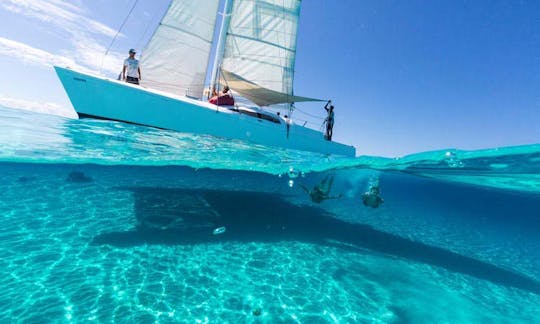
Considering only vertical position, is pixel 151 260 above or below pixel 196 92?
below

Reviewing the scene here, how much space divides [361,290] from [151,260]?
6.48 metres

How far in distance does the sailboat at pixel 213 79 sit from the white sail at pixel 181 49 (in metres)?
0.04

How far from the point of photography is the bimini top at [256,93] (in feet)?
40.7

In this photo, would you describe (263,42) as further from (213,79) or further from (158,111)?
(158,111)

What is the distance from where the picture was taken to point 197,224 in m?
10.4

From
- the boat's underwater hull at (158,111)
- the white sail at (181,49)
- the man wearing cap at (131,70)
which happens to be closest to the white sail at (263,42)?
the white sail at (181,49)

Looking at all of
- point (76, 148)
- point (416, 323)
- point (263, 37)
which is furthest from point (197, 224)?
point (263, 37)

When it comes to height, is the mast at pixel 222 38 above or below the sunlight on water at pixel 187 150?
above

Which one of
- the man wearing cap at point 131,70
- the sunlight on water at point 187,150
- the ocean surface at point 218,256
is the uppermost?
the man wearing cap at point 131,70

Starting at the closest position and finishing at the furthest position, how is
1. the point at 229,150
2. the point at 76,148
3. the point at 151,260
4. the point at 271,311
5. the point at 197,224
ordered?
the point at 271,311
the point at 151,260
the point at 197,224
the point at 229,150
the point at 76,148

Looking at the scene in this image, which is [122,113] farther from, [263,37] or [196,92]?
[263,37]

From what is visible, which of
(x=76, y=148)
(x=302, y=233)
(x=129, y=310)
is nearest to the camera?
(x=129, y=310)

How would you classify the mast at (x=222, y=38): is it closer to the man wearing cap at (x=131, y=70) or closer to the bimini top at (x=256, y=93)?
the bimini top at (x=256, y=93)

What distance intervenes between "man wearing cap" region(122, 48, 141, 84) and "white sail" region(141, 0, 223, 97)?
36.1 inches
